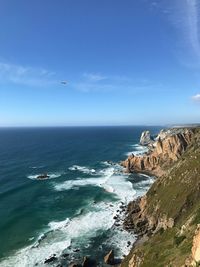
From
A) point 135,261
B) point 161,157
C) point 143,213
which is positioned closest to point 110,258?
point 135,261

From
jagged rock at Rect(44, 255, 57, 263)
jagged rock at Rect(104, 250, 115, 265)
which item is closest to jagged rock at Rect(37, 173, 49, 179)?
jagged rock at Rect(44, 255, 57, 263)

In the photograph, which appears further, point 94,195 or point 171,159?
point 171,159

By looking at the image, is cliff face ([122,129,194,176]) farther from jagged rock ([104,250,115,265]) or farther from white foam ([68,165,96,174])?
jagged rock ([104,250,115,265])

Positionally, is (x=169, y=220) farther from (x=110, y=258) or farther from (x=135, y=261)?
(x=135, y=261)

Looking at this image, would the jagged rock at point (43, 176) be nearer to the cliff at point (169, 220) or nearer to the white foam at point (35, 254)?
the cliff at point (169, 220)

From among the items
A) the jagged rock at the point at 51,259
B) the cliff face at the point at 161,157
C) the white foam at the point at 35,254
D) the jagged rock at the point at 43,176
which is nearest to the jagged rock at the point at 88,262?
the jagged rock at the point at 51,259

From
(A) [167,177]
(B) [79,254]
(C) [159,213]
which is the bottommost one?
(B) [79,254]

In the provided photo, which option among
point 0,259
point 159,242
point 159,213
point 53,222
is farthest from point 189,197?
point 0,259

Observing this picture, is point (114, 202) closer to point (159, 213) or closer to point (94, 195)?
point (94, 195)
